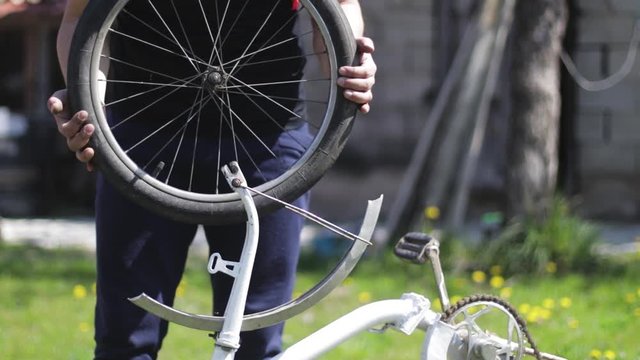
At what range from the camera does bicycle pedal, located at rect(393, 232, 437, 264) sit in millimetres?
3045

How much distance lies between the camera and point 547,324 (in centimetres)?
558

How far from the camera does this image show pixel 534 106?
6848mm

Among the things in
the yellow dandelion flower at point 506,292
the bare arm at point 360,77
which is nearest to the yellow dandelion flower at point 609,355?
the yellow dandelion flower at point 506,292

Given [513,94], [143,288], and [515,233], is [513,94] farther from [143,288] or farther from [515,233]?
[143,288]

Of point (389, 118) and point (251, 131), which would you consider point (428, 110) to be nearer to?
point (389, 118)

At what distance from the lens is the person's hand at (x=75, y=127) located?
8.60 feet

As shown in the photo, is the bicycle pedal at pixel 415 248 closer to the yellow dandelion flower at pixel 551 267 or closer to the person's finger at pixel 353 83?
the person's finger at pixel 353 83

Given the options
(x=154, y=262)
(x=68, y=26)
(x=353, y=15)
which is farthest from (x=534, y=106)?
(x=68, y=26)

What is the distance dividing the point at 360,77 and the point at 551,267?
4.18m

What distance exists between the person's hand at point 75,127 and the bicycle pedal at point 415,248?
2.87ft

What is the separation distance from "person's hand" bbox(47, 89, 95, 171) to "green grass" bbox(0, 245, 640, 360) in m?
2.41

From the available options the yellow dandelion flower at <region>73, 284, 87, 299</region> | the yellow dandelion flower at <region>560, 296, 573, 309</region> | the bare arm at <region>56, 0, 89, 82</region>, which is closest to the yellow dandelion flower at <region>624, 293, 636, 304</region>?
the yellow dandelion flower at <region>560, 296, 573, 309</region>

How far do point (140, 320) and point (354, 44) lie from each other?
0.88 m

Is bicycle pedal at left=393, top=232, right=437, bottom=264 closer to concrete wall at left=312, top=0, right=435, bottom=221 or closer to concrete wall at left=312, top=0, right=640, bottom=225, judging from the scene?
concrete wall at left=312, top=0, right=640, bottom=225
